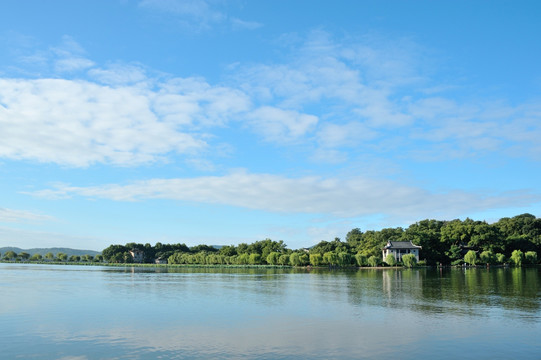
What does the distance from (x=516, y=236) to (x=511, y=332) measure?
7430 cm

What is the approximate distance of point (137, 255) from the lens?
148125mm

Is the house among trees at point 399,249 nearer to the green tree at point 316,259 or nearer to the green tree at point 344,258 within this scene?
the green tree at point 344,258

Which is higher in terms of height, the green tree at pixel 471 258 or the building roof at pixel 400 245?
the building roof at pixel 400 245

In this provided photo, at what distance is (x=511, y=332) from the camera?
17297 mm

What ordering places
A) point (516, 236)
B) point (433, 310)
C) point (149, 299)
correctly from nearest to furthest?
point (433, 310)
point (149, 299)
point (516, 236)

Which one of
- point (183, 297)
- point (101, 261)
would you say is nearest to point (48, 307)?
point (183, 297)

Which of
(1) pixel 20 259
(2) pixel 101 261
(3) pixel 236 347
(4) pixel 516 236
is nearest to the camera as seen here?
(3) pixel 236 347

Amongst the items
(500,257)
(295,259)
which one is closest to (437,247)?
(500,257)

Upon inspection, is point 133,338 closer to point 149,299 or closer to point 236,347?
point 236,347

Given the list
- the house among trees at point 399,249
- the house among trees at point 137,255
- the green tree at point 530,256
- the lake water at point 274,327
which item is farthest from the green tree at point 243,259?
the lake water at point 274,327

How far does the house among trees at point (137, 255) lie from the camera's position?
147 meters

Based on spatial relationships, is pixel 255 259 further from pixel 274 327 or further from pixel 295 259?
pixel 274 327

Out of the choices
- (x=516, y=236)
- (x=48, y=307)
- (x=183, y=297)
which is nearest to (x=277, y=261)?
(x=516, y=236)

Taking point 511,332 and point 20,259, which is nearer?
point 511,332
